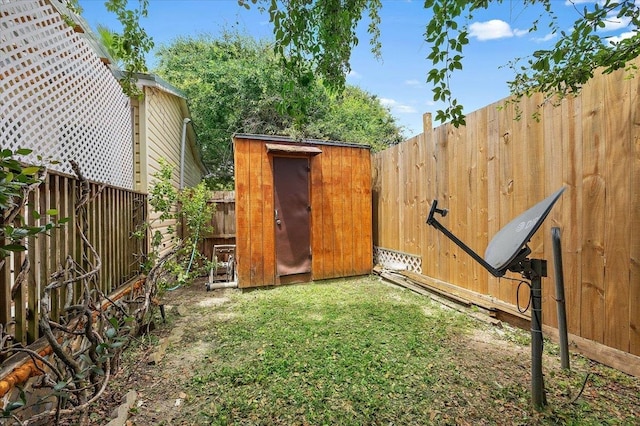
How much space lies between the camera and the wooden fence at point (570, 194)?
6.77 feet

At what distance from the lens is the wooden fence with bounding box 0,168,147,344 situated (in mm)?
1539

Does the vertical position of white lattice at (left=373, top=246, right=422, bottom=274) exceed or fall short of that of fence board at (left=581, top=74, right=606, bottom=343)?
it falls short

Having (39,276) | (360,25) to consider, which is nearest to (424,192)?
(360,25)

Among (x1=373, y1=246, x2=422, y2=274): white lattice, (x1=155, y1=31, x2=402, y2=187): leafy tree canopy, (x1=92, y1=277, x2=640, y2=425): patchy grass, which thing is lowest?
(x1=92, y1=277, x2=640, y2=425): patchy grass

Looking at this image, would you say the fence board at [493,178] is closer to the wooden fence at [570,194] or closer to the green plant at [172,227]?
the wooden fence at [570,194]

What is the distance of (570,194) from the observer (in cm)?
239

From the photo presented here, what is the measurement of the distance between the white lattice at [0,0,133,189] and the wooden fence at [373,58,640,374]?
388 cm

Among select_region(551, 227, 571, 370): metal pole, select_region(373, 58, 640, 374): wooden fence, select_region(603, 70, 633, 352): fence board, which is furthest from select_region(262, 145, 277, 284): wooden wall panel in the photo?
select_region(603, 70, 633, 352): fence board

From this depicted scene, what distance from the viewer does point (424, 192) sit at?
4164mm

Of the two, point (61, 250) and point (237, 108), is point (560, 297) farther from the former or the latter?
point (237, 108)

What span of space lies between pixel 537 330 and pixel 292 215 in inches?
139

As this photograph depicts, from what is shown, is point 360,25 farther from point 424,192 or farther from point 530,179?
point 424,192

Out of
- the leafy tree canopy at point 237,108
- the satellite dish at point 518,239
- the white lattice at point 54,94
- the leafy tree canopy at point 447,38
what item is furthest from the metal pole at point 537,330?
the leafy tree canopy at point 237,108

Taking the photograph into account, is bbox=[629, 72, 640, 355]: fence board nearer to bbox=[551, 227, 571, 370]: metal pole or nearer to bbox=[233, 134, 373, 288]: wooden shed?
bbox=[551, 227, 571, 370]: metal pole
